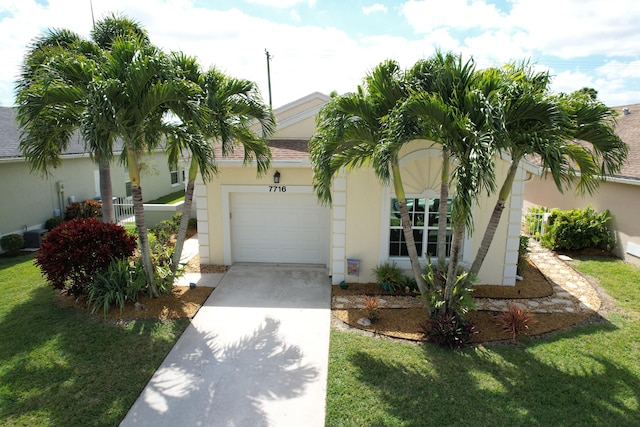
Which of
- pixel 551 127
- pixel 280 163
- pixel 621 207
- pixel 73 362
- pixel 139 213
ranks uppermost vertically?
pixel 551 127

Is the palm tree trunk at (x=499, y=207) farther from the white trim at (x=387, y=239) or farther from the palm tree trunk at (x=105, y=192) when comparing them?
the palm tree trunk at (x=105, y=192)

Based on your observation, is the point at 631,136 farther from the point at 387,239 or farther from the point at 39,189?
the point at 39,189

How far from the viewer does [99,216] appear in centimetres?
1667

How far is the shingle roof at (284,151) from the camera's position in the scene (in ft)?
35.8

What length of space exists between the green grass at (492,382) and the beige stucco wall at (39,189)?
371 inches

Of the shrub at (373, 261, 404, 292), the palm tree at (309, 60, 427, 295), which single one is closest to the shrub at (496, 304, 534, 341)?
the palm tree at (309, 60, 427, 295)

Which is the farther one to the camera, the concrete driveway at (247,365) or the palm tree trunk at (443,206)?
the palm tree trunk at (443,206)

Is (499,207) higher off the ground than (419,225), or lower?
higher

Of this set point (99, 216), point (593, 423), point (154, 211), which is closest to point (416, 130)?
point (593, 423)

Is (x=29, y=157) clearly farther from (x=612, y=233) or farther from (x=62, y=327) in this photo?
(x=612, y=233)

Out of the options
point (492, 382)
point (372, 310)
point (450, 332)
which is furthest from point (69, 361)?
point (492, 382)

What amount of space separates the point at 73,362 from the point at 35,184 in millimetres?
Result: 11317

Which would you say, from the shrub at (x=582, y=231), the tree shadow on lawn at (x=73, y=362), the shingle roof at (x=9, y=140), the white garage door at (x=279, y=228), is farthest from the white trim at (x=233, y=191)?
the shrub at (x=582, y=231)

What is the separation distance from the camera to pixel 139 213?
27.4 feet
